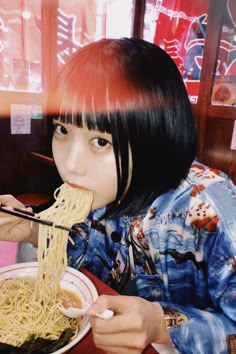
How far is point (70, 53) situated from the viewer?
152 inches

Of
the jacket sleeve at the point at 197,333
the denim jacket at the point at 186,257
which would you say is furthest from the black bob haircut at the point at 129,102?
the jacket sleeve at the point at 197,333

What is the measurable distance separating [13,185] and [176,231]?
3.30m

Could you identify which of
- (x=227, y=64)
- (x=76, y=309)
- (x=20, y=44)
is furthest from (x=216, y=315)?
(x=20, y=44)

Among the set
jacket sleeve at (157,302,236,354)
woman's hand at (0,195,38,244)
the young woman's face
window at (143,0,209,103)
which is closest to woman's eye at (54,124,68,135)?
the young woman's face

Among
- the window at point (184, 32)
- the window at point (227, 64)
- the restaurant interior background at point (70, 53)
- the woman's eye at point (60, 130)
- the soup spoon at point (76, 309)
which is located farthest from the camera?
the window at point (184, 32)

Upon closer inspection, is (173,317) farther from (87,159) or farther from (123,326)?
(87,159)

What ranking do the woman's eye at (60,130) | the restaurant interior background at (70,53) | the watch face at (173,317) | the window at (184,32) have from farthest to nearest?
the window at (184,32), the restaurant interior background at (70,53), the woman's eye at (60,130), the watch face at (173,317)

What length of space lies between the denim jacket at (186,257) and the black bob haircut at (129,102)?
0.57ft

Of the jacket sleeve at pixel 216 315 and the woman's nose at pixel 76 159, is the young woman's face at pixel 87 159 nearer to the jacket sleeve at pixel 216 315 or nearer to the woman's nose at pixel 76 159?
the woman's nose at pixel 76 159

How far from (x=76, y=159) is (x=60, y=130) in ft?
0.52

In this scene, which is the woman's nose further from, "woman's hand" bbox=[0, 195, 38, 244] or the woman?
"woman's hand" bbox=[0, 195, 38, 244]

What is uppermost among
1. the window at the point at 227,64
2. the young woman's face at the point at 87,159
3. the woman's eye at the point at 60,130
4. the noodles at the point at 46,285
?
the window at the point at 227,64

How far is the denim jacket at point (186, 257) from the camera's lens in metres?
0.87

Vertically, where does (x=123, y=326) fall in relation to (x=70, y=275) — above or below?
above
